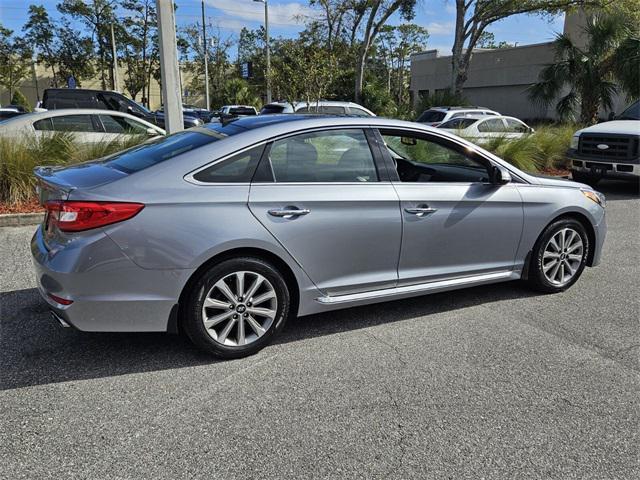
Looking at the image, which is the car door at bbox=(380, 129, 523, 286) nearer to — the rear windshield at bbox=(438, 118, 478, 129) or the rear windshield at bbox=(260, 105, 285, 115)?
the rear windshield at bbox=(438, 118, 478, 129)

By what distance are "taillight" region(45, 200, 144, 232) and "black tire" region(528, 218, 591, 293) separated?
3.39 metres

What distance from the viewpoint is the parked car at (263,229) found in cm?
326

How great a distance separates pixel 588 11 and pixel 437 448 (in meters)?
27.7

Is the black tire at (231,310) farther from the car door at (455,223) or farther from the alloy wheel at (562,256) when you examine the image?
the alloy wheel at (562,256)

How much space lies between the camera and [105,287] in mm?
3236

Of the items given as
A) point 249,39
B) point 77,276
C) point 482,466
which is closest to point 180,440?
point 77,276

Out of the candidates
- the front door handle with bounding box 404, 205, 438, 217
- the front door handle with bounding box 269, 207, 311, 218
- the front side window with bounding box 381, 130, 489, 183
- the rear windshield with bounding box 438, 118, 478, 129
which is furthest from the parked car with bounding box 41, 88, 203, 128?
the front door handle with bounding box 269, 207, 311, 218

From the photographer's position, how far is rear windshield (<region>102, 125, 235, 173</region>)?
366 cm

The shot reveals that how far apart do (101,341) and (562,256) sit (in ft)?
13.0

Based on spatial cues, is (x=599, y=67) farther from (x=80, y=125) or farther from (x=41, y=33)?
(x=41, y=33)

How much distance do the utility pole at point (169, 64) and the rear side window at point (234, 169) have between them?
6.59 meters

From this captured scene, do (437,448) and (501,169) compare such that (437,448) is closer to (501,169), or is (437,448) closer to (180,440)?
(180,440)

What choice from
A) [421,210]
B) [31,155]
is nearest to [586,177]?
[421,210]

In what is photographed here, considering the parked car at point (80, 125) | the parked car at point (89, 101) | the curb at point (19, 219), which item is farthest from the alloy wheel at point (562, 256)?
the parked car at point (89, 101)
